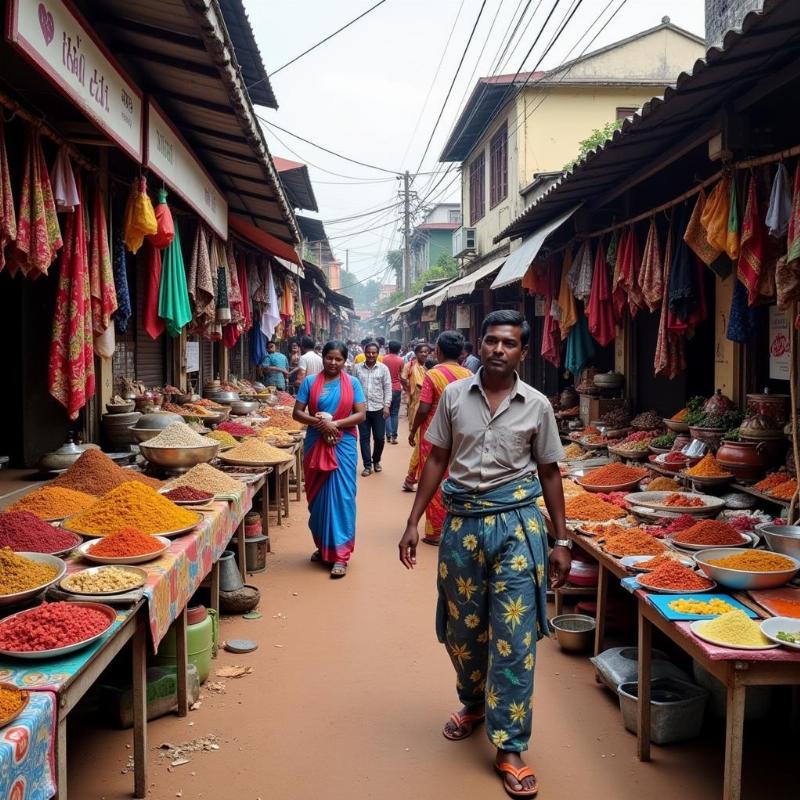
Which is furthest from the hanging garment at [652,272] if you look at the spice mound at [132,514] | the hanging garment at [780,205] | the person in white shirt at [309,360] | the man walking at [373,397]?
the person in white shirt at [309,360]

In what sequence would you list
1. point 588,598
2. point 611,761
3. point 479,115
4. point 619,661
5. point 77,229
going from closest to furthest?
point 611,761, point 619,661, point 77,229, point 588,598, point 479,115

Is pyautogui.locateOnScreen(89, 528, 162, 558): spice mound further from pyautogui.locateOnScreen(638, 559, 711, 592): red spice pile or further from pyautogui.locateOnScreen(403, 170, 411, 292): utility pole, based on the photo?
pyautogui.locateOnScreen(403, 170, 411, 292): utility pole

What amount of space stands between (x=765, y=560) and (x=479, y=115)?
16.6 meters

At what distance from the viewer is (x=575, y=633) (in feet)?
16.1

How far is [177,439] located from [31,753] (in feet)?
12.2

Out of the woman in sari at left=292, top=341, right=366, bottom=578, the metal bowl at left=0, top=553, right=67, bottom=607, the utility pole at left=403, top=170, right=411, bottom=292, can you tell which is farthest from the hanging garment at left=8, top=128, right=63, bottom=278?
the utility pole at left=403, top=170, right=411, bottom=292

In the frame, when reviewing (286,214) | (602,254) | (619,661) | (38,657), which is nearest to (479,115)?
(286,214)

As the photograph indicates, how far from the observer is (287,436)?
8.76m

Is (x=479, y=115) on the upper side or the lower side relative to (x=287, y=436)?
upper

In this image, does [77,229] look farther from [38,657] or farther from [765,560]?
[765,560]

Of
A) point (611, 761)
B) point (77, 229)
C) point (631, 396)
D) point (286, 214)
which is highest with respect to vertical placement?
point (286, 214)

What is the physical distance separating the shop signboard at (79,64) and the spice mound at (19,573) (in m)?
2.02

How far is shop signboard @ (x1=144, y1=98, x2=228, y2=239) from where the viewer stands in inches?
202

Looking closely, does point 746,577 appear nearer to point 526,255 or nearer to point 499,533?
point 499,533
